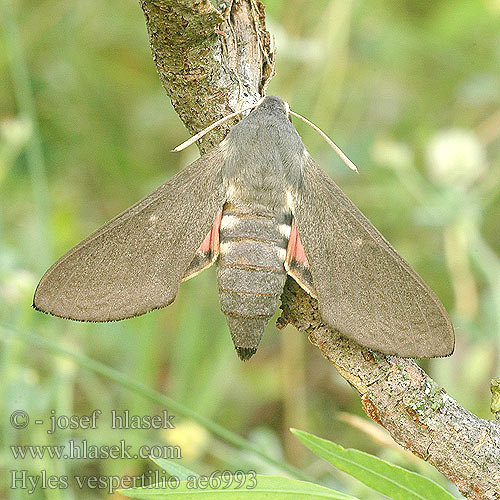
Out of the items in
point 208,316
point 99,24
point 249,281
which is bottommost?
point 208,316

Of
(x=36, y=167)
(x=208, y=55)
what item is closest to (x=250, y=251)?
(x=208, y=55)

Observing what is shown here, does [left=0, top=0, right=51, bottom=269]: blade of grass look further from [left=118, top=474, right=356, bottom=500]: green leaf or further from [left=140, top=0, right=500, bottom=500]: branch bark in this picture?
[left=118, top=474, right=356, bottom=500]: green leaf

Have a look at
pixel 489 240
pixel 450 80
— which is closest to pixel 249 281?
pixel 489 240

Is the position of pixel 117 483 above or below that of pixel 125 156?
below

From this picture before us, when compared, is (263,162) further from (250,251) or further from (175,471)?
(175,471)

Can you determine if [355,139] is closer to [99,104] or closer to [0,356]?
[99,104]

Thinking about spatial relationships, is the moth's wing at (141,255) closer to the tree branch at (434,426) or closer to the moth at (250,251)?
the moth at (250,251)

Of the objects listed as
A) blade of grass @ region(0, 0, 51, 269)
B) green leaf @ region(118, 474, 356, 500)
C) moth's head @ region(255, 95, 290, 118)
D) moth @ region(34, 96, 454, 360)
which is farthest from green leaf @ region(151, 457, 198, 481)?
blade of grass @ region(0, 0, 51, 269)

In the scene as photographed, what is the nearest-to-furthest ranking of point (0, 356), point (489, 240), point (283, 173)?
point (283, 173)
point (0, 356)
point (489, 240)
